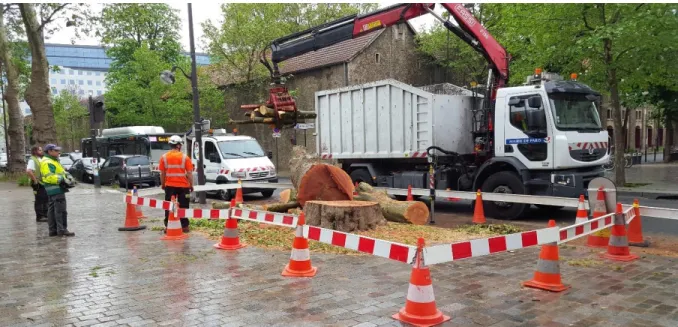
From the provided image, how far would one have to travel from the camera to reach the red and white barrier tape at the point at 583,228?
5.61 metres

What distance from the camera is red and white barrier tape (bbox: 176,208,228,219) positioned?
7.55 m

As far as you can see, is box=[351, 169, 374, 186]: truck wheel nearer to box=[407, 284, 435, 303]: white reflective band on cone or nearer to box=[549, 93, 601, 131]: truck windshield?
box=[549, 93, 601, 131]: truck windshield

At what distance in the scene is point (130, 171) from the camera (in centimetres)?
2094

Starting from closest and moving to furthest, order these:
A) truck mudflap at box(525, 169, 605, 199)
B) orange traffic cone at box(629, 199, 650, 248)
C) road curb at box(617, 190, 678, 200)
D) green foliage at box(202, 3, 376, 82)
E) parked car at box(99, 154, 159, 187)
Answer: orange traffic cone at box(629, 199, 650, 248)
truck mudflap at box(525, 169, 605, 199)
road curb at box(617, 190, 678, 200)
parked car at box(99, 154, 159, 187)
green foliage at box(202, 3, 376, 82)

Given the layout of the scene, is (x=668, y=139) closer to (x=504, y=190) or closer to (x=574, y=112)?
(x=574, y=112)

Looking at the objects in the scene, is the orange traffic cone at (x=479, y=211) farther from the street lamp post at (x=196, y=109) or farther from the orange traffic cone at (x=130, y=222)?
the street lamp post at (x=196, y=109)

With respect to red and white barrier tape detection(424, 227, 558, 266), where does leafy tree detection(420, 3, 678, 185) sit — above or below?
above

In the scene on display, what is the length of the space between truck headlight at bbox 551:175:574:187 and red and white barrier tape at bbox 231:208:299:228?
577 centimetres

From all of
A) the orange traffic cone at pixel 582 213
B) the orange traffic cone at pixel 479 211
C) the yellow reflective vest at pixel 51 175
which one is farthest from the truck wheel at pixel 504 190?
the yellow reflective vest at pixel 51 175

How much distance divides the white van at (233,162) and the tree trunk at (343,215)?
24.5 feet

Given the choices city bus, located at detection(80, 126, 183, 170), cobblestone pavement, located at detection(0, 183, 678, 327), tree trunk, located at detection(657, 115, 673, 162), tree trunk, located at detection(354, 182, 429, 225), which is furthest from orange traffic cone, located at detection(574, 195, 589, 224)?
tree trunk, located at detection(657, 115, 673, 162)

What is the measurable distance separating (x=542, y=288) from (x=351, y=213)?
3.62m

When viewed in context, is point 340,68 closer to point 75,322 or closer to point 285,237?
point 285,237

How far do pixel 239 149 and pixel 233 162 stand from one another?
2.72 feet
